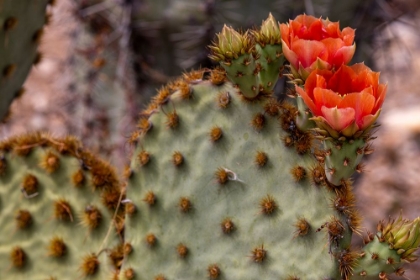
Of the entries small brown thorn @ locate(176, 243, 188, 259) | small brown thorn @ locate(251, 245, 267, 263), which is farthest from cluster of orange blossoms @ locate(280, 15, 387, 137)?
small brown thorn @ locate(176, 243, 188, 259)

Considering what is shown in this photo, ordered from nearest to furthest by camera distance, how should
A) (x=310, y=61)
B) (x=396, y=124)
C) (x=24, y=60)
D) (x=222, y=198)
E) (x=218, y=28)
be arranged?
(x=310, y=61)
(x=222, y=198)
(x=24, y=60)
(x=218, y=28)
(x=396, y=124)

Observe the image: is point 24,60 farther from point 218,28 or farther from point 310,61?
point 310,61

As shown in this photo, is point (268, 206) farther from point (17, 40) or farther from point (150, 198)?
point (17, 40)

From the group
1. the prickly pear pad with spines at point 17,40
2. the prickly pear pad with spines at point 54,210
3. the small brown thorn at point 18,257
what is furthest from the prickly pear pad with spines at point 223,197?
the prickly pear pad with spines at point 17,40

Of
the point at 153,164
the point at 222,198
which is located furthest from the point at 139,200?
the point at 222,198

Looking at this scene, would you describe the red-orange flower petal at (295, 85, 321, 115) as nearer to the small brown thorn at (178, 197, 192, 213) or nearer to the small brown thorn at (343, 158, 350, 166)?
the small brown thorn at (343, 158, 350, 166)

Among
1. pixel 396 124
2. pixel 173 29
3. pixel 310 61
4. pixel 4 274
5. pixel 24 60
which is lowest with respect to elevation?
pixel 396 124
